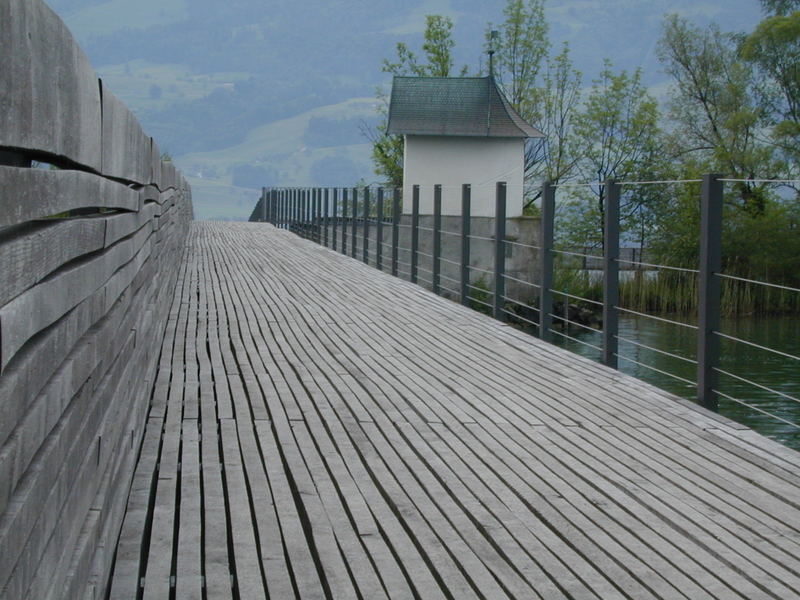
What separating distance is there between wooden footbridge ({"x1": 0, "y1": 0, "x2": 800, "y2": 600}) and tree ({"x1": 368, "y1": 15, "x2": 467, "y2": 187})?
139ft

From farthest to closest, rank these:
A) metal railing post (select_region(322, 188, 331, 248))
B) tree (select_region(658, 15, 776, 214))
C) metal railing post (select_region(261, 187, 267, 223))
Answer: metal railing post (select_region(261, 187, 267, 223)) < tree (select_region(658, 15, 776, 214)) < metal railing post (select_region(322, 188, 331, 248))

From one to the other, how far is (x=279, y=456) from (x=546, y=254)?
4046 millimetres

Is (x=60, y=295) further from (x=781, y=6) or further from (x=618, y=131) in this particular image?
(x=618, y=131)

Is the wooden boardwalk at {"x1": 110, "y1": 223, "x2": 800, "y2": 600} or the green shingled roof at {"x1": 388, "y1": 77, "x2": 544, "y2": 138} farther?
the green shingled roof at {"x1": 388, "y1": 77, "x2": 544, "y2": 138}

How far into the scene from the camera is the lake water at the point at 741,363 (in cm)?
1274

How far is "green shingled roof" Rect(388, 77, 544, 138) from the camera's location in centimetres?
3506

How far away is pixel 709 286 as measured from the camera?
4.96m

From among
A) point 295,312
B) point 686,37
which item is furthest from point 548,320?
point 686,37

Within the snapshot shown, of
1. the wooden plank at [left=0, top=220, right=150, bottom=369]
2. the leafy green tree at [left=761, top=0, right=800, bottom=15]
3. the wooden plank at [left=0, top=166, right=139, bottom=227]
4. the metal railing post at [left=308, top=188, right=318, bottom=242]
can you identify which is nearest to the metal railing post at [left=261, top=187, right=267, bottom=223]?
the metal railing post at [left=308, top=188, right=318, bottom=242]

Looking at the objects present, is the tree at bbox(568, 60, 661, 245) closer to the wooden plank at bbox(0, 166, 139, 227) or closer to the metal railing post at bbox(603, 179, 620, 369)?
the metal railing post at bbox(603, 179, 620, 369)

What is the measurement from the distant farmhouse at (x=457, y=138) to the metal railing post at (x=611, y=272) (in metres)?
27.4

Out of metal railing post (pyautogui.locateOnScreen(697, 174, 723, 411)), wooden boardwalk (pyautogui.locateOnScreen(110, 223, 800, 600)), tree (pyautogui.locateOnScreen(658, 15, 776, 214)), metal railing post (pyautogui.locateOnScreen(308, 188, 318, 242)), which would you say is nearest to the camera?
wooden boardwalk (pyautogui.locateOnScreen(110, 223, 800, 600))

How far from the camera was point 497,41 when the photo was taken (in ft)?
152

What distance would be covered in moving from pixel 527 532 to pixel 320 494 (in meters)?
0.64
